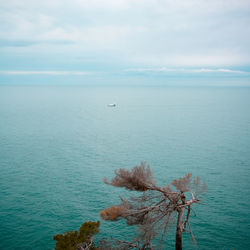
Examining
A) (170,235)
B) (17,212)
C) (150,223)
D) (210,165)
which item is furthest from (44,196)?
(210,165)

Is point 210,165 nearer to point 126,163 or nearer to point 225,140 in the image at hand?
point 126,163

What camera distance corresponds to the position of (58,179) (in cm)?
4319

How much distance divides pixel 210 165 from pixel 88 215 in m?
27.2

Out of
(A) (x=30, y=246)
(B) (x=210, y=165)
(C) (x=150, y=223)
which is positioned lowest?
(A) (x=30, y=246)

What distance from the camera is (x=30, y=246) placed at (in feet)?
86.9

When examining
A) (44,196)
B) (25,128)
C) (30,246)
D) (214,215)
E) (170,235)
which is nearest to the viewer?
(30,246)

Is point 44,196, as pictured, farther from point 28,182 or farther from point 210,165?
point 210,165

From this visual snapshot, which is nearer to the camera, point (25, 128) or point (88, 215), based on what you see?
point (88, 215)

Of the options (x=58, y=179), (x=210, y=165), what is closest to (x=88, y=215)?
(x=58, y=179)

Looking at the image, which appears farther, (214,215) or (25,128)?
(25,128)

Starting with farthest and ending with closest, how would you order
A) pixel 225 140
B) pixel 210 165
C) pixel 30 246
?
pixel 225 140 < pixel 210 165 < pixel 30 246

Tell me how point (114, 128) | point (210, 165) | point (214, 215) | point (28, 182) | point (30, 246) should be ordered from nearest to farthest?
point (30, 246) < point (214, 215) < point (28, 182) < point (210, 165) < point (114, 128)

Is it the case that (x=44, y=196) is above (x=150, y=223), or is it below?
below

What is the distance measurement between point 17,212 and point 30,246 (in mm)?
7338
